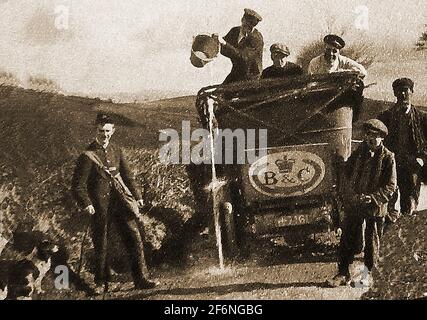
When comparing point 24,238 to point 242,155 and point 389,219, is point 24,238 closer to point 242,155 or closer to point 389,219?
point 242,155

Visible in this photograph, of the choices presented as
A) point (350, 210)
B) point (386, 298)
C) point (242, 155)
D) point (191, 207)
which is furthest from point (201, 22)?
point (386, 298)

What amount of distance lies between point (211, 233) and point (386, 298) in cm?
172

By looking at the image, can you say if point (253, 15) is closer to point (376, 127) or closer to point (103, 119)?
point (376, 127)

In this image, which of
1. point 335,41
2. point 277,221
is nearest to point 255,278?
point 277,221

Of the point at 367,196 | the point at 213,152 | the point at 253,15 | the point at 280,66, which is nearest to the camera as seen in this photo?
the point at 367,196

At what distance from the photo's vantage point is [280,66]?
22.8ft

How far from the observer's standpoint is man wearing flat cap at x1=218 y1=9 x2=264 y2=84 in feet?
22.9

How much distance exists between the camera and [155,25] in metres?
A: 7.20

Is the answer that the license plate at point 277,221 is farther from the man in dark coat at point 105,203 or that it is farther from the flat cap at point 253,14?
the flat cap at point 253,14

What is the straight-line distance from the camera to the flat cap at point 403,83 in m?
6.86

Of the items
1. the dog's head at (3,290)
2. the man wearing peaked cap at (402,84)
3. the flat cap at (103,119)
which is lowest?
the dog's head at (3,290)

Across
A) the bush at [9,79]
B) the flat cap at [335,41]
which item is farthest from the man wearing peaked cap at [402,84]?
the bush at [9,79]

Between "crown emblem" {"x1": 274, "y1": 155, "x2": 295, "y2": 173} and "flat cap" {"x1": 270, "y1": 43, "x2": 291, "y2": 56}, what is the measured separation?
3.51 feet

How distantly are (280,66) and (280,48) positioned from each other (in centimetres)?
19
